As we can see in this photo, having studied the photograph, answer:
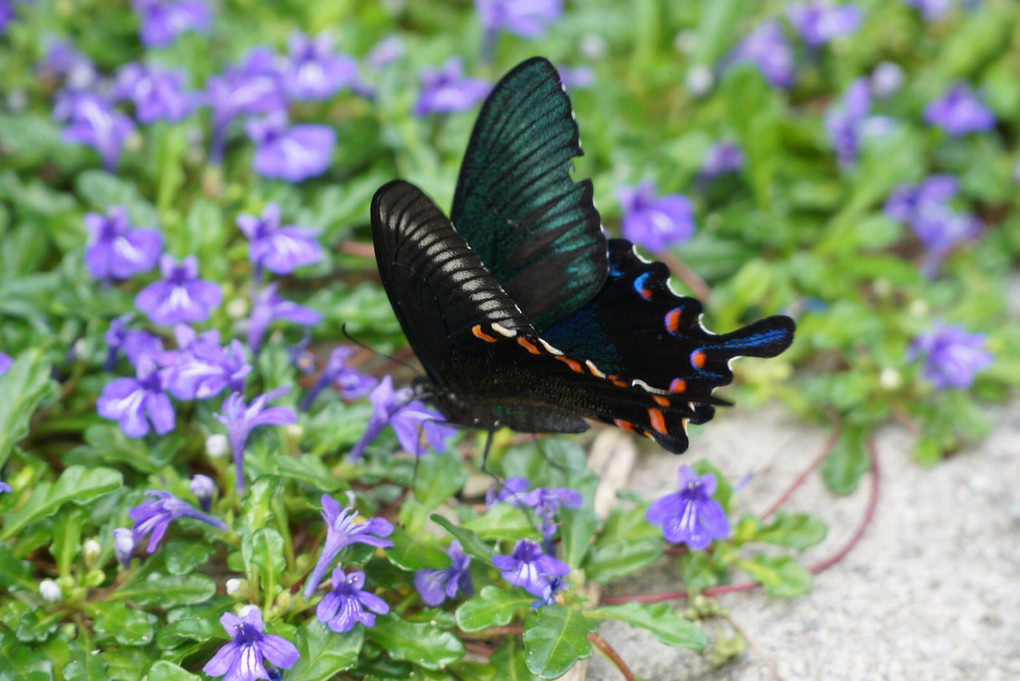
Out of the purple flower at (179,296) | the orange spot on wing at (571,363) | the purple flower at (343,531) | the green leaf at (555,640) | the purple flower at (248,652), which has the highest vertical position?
the orange spot on wing at (571,363)

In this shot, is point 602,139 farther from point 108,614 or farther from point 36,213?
point 108,614

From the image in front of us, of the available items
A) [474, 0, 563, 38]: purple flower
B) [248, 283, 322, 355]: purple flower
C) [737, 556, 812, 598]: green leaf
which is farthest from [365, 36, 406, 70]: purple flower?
[737, 556, 812, 598]: green leaf

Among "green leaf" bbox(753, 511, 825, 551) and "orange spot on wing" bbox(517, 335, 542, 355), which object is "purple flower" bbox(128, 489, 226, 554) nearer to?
"orange spot on wing" bbox(517, 335, 542, 355)

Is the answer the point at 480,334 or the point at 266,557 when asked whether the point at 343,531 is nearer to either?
the point at 266,557

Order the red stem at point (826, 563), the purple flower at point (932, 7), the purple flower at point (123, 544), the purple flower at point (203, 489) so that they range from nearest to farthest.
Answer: the purple flower at point (123, 544) → the purple flower at point (203, 489) → the red stem at point (826, 563) → the purple flower at point (932, 7)

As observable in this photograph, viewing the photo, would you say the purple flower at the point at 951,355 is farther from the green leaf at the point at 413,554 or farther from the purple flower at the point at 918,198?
the green leaf at the point at 413,554

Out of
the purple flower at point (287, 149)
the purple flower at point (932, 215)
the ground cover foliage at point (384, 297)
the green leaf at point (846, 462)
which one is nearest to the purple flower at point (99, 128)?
the ground cover foliage at point (384, 297)
